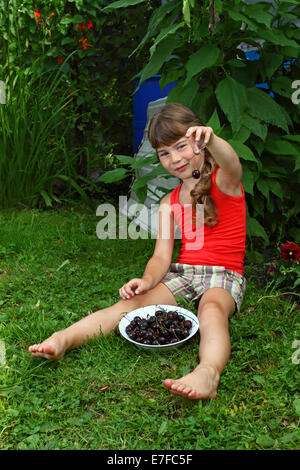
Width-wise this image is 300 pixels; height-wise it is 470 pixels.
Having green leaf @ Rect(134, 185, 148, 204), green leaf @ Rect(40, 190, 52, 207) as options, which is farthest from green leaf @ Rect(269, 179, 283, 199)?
green leaf @ Rect(40, 190, 52, 207)

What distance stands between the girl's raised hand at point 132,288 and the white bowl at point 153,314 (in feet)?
0.28

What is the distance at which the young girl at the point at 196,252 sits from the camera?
184 centimetres

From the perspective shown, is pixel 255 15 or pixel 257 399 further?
pixel 255 15

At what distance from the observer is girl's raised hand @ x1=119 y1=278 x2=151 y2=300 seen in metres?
1.97

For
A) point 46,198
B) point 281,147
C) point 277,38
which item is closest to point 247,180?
point 281,147

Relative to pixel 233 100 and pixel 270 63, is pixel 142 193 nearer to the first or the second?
pixel 233 100

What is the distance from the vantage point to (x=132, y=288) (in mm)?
2008

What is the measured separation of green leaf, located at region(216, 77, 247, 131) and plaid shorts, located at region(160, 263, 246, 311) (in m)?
0.66

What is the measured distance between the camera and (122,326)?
195cm

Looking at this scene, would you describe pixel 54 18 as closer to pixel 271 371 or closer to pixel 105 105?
pixel 105 105

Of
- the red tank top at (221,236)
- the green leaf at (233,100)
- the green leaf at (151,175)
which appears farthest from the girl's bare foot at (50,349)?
the green leaf at (233,100)
